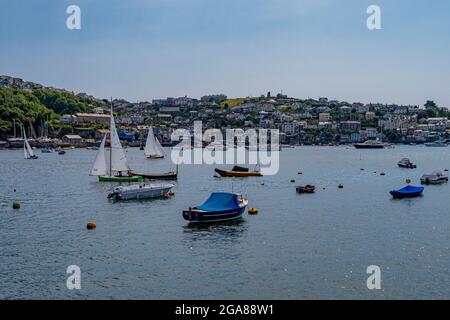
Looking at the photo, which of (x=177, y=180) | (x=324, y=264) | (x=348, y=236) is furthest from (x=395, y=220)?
(x=177, y=180)

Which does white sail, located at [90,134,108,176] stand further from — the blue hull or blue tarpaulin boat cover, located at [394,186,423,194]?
blue tarpaulin boat cover, located at [394,186,423,194]

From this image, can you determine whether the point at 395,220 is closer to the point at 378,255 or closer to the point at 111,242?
the point at 378,255

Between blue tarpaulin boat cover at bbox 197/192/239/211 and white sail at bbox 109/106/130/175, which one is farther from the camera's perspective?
white sail at bbox 109/106/130/175

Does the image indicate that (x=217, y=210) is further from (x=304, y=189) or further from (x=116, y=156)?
(x=116, y=156)

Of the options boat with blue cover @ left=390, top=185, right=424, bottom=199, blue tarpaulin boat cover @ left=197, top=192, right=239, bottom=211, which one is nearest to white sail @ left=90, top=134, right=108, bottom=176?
blue tarpaulin boat cover @ left=197, top=192, right=239, bottom=211

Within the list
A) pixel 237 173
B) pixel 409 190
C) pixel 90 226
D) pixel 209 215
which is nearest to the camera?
pixel 90 226

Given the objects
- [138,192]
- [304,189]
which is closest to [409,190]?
[304,189]
